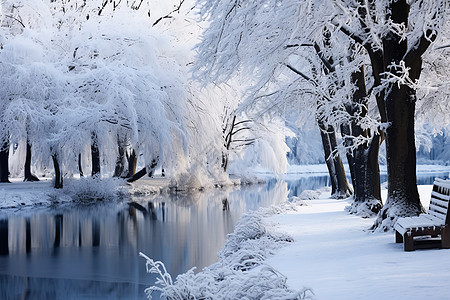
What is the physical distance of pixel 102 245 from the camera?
13016 millimetres

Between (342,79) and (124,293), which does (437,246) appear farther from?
(342,79)

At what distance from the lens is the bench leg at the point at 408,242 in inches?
288

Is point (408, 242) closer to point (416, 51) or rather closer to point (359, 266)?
point (359, 266)

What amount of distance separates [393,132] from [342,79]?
15.9 ft

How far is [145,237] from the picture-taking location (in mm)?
13984

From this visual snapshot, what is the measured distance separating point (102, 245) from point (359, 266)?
25.2 feet

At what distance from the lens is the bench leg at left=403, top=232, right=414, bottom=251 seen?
732 cm

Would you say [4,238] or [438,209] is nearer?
[438,209]

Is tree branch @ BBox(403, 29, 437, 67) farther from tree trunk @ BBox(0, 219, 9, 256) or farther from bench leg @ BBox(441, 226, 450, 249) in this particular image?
tree trunk @ BBox(0, 219, 9, 256)

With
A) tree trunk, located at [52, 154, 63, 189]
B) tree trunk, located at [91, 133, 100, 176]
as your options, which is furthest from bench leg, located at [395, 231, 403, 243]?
tree trunk, located at [52, 154, 63, 189]

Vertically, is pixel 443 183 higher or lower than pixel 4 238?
higher

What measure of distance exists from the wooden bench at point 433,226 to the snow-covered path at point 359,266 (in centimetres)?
18

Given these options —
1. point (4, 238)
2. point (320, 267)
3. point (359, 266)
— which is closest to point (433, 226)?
point (359, 266)

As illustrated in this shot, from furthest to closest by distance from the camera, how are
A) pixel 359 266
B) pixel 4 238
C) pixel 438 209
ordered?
pixel 4 238
pixel 438 209
pixel 359 266
